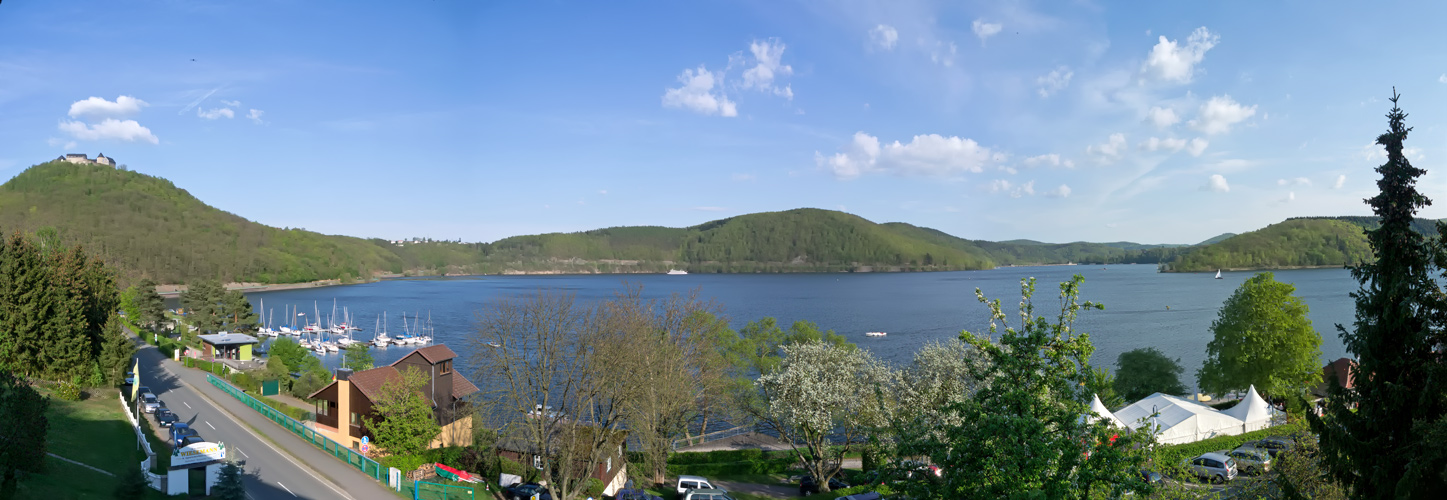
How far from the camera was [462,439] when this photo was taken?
33844 mm

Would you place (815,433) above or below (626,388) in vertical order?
below

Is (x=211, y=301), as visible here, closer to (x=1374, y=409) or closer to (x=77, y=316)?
(x=77, y=316)

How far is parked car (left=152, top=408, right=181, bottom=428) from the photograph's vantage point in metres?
31.7

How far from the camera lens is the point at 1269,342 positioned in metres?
38.2

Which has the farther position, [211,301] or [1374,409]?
[211,301]

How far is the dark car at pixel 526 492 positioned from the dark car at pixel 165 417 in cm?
1761

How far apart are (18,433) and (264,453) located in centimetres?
1340

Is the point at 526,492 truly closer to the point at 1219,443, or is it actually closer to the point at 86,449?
the point at 86,449

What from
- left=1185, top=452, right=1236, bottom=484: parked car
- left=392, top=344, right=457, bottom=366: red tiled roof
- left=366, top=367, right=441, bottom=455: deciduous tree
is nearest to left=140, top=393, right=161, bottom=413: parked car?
left=392, top=344, right=457, bottom=366: red tiled roof

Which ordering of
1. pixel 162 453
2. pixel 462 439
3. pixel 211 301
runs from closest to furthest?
pixel 162 453, pixel 462 439, pixel 211 301

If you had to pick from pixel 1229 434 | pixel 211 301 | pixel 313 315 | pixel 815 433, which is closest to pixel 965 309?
pixel 1229 434

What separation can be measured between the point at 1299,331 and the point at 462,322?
102 m

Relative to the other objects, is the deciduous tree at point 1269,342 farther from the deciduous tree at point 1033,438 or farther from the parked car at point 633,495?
the deciduous tree at point 1033,438

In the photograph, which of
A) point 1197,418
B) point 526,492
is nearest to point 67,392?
point 526,492
